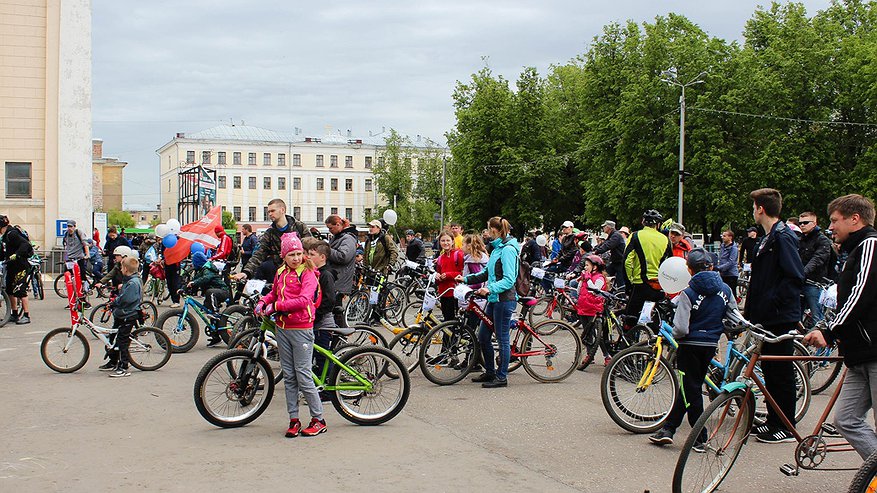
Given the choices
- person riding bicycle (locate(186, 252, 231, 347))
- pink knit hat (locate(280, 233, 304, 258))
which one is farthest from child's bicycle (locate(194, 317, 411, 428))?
person riding bicycle (locate(186, 252, 231, 347))

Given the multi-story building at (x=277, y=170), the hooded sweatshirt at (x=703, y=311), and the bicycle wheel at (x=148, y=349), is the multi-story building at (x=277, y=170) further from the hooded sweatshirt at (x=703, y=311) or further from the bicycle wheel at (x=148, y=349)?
the hooded sweatshirt at (x=703, y=311)

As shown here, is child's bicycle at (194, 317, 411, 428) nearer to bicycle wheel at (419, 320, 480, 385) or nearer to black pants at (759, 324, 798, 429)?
bicycle wheel at (419, 320, 480, 385)

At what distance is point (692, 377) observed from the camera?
21.6 ft

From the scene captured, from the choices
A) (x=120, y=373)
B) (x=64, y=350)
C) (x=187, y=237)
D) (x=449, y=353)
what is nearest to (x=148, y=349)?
(x=120, y=373)

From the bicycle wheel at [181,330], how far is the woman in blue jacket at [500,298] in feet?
15.7

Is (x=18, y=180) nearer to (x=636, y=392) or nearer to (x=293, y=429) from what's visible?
(x=293, y=429)

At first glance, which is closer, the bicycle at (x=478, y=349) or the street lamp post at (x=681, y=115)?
the bicycle at (x=478, y=349)

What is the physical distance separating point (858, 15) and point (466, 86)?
2467 centimetres

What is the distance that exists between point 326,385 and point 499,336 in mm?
2502

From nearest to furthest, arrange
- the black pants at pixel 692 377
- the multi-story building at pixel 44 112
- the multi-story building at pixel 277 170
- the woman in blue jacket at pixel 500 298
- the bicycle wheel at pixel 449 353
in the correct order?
the black pants at pixel 692 377, the woman in blue jacket at pixel 500 298, the bicycle wheel at pixel 449 353, the multi-story building at pixel 44 112, the multi-story building at pixel 277 170

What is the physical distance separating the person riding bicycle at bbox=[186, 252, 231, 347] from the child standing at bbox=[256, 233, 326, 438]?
543cm

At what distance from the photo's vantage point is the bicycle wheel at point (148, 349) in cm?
1037

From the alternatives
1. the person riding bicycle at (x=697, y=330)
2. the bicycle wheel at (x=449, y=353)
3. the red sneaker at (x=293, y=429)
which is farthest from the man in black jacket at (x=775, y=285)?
the red sneaker at (x=293, y=429)

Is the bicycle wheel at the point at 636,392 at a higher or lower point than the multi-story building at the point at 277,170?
lower
